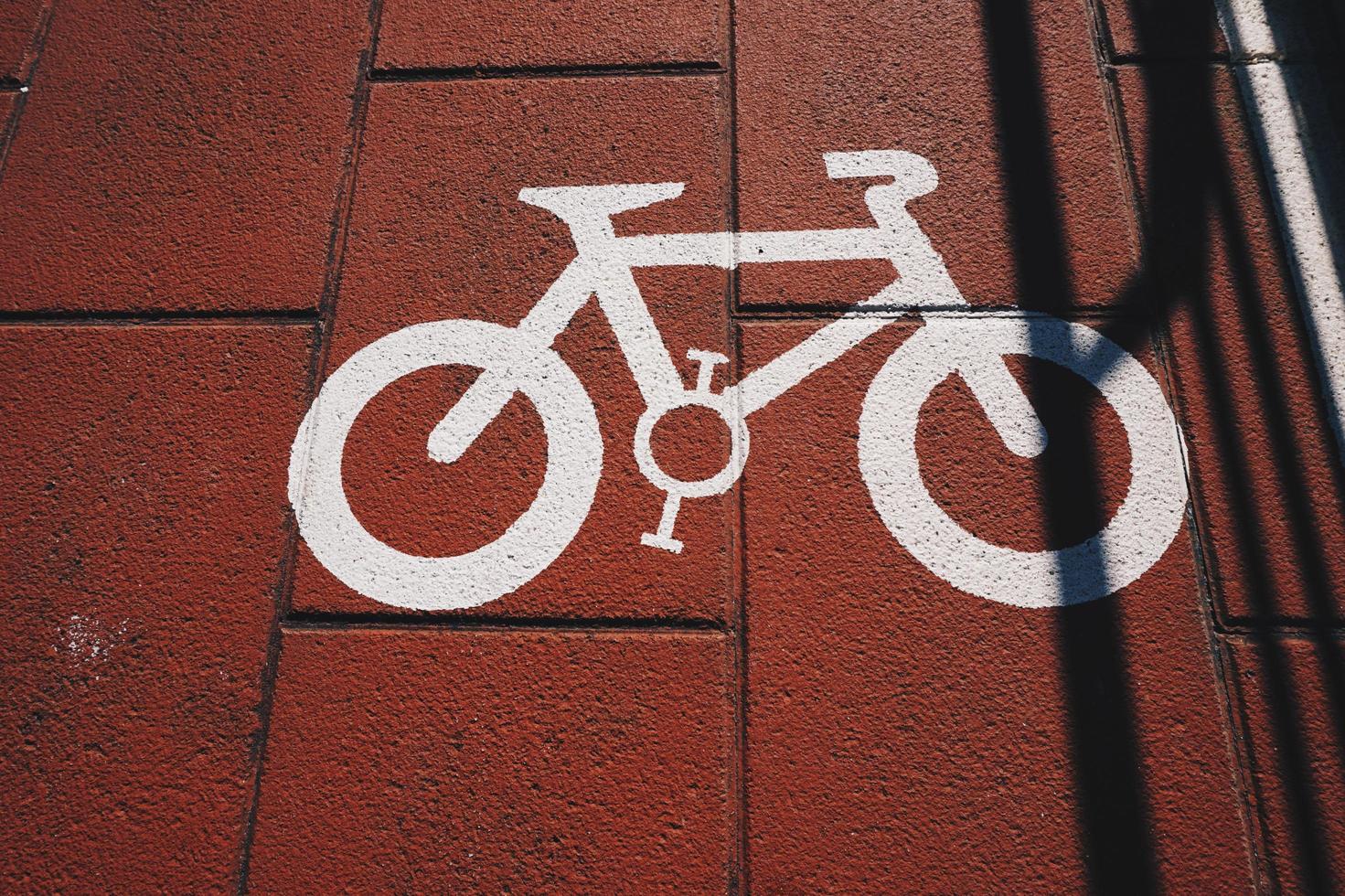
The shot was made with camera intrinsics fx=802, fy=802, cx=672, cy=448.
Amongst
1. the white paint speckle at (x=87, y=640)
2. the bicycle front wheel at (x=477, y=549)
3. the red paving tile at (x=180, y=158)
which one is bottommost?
the white paint speckle at (x=87, y=640)

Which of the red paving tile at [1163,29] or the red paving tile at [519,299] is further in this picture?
the red paving tile at [1163,29]

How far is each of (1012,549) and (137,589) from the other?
288cm

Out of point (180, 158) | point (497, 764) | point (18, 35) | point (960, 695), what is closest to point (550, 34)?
point (180, 158)

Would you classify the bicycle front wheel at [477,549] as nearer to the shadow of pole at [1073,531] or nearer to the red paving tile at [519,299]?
the red paving tile at [519,299]

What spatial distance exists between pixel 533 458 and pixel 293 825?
1.32 metres

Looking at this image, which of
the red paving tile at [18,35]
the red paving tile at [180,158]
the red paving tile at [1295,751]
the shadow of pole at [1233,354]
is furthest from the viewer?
the red paving tile at [18,35]

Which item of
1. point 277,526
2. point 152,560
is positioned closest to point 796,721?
point 277,526

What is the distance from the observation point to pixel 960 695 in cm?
243

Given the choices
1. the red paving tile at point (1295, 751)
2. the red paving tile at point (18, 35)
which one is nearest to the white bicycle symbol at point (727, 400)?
the red paving tile at point (1295, 751)

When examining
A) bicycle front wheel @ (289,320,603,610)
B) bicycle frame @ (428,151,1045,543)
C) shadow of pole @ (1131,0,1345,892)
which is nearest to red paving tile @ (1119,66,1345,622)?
shadow of pole @ (1131,0,1345,892)

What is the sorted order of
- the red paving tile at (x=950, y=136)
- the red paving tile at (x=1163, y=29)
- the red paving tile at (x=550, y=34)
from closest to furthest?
the red paving tile at (x=950, y=136)
the red paving tile at (x=1163, y=29)
the red paving tile at (x=550, y=34)

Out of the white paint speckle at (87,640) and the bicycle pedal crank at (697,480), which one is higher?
the bicycle pedal crank at (697,480)

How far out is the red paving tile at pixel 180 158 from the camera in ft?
10.3

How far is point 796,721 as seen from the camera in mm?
2430
